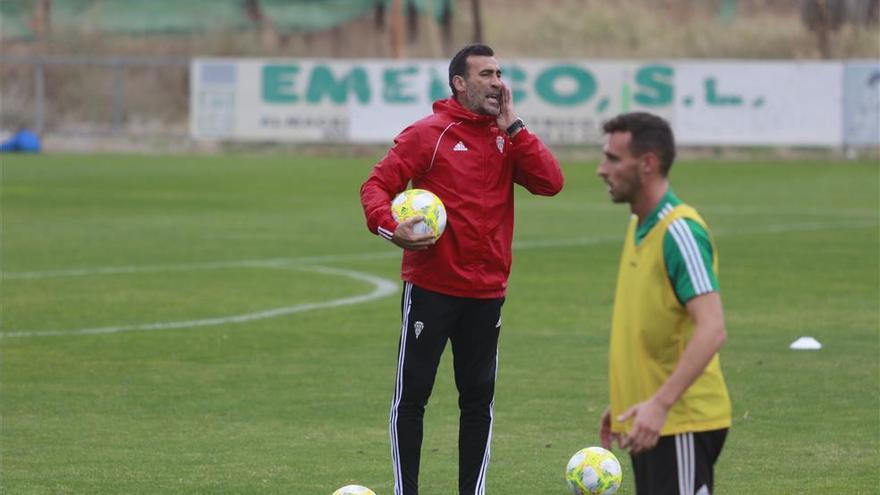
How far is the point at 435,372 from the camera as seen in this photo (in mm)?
8133

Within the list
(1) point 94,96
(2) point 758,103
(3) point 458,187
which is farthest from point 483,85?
(1) point 94,96

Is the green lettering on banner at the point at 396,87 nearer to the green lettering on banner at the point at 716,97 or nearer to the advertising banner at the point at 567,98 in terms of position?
the advertising banner at the point at 567,98

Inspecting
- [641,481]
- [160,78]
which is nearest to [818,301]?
[641,481]

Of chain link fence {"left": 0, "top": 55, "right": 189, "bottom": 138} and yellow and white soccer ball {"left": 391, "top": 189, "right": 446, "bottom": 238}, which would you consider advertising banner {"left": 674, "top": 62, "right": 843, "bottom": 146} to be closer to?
chain link fence {"left": 0, "top": 55, "right": 189, "bottom": 138}

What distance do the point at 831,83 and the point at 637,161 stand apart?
3824 centimetres

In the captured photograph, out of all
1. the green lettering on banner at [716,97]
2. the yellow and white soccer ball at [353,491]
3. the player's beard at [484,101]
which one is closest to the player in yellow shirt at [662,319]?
the player's beard at [484,101]

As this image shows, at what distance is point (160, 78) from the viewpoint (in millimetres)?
59938

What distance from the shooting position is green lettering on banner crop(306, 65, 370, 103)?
150 ft

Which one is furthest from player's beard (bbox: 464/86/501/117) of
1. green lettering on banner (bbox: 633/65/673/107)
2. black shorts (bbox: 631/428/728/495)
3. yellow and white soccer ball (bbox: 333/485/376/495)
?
green lettering on banner (bbox: 633/65/673/107)

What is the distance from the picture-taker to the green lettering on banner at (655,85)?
1731 inches

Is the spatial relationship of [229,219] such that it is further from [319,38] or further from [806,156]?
[319,38]

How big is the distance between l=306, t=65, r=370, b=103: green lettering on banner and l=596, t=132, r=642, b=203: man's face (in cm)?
3992

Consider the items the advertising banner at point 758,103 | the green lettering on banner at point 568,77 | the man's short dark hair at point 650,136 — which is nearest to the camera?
the man's short dark hair at point 650,136

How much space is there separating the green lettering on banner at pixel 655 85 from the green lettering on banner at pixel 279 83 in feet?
30.1
